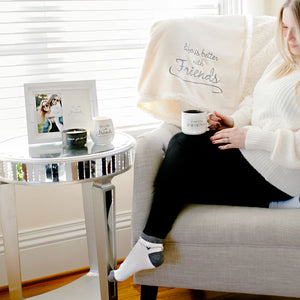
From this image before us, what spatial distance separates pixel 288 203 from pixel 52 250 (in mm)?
1044

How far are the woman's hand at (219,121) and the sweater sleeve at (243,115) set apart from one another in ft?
0.07

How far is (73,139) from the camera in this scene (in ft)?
4.41

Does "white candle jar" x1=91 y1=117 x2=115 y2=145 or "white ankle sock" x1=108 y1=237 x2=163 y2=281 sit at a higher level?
"white candle jar" x1=91 y1=117 x2=115 y2=145

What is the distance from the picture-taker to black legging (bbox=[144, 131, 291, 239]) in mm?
1319

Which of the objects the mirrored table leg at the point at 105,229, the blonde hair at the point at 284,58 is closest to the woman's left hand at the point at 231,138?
the blonde hair at the point at 284,58

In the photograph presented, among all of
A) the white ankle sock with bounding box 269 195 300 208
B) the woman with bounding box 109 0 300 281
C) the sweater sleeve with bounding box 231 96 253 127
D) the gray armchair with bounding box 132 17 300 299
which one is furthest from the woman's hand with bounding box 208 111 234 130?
the white ankle sock with bounding box 269 195 300 208

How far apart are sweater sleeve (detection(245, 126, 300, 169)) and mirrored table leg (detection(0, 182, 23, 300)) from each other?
82cm

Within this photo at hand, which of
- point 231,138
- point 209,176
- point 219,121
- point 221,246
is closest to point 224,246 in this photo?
point 221,246

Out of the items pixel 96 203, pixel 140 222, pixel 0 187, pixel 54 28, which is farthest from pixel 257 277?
pixel 54 28

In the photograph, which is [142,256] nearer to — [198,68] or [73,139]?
[73,139]

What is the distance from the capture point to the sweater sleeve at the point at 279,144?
1.27m

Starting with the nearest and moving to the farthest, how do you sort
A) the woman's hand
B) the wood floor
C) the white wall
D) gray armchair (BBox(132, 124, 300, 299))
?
gray armchair (BBox(132, 124, 300, 299)) < the woman's hand < the wood floor < the white wall

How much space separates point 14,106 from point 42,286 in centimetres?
78

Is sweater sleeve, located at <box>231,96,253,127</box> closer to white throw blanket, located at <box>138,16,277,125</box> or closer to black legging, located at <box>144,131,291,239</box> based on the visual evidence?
white throw blanket, located at <box>138,16,277,125</box>
